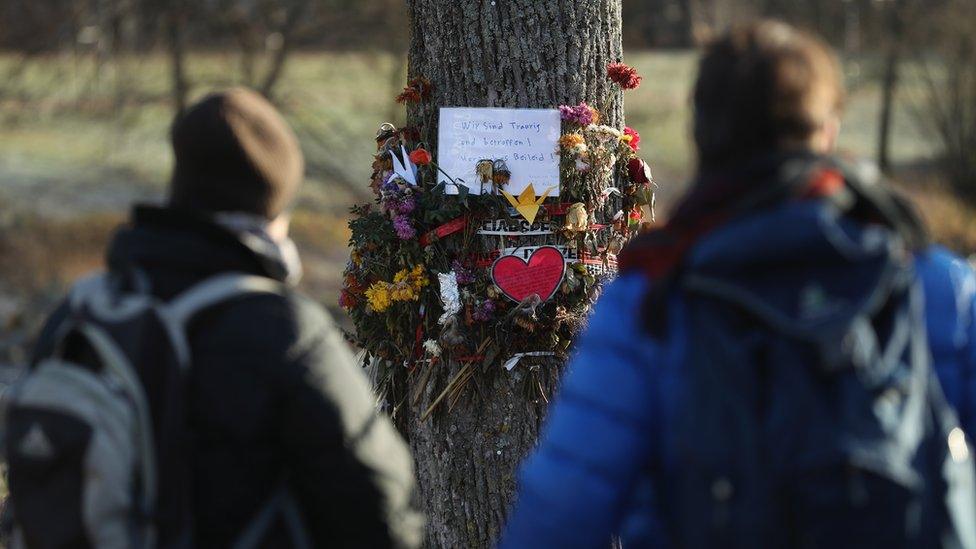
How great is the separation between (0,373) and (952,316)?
29.1ft

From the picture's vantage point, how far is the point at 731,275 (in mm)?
1726

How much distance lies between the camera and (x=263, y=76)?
513 inches

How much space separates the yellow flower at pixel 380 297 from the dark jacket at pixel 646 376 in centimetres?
170

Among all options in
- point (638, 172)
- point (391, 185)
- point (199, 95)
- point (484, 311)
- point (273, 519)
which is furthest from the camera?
point (199, 95)

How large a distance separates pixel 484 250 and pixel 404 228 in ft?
0.83

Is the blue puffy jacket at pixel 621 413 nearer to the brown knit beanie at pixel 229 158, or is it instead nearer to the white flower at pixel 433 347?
the brown knit beanie at pixel 229 158

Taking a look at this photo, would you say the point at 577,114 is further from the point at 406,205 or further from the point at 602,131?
the point at 406,205

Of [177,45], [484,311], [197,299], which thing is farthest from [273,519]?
[177,45]

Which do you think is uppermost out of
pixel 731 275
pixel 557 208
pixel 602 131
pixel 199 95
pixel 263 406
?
pixel 731 275

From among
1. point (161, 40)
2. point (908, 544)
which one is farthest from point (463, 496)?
point (161, 40)

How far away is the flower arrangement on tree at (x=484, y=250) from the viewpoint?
351cm

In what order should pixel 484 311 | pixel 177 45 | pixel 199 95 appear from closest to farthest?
pixel 484 311
pixel 177 45
pixel 199 95

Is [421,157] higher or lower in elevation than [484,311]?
higher

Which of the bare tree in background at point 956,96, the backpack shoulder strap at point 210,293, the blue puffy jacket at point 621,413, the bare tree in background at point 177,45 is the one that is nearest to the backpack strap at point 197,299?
the backpack shoulder strap at point 210,293
